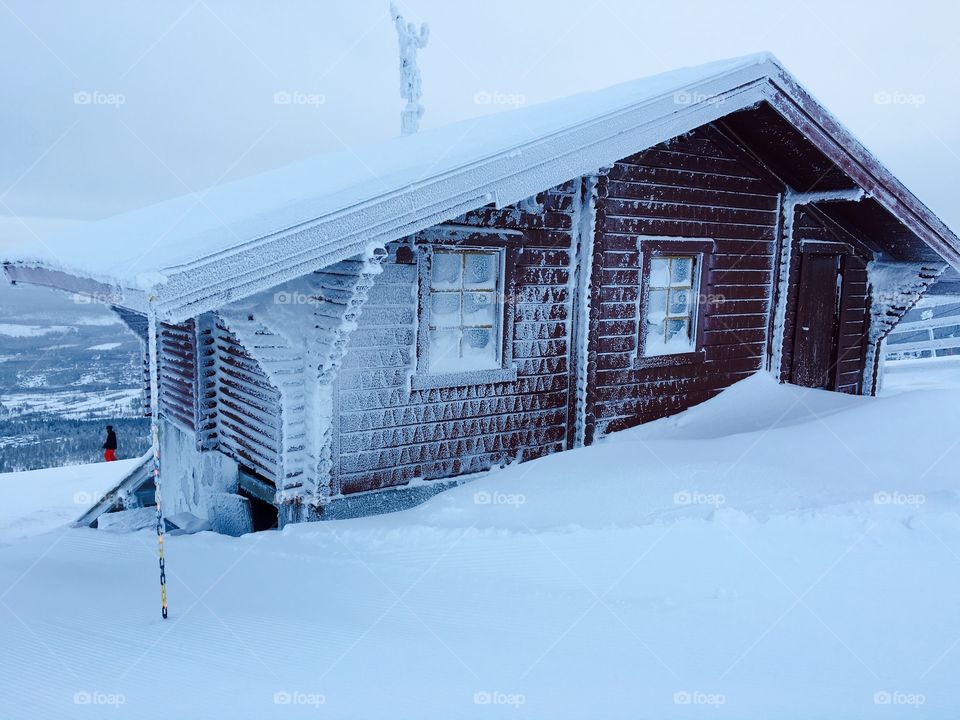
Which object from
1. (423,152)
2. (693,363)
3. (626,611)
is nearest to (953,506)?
(626,611)

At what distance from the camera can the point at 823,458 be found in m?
6.38

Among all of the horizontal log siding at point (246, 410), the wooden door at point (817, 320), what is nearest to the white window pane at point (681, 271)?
the wooden door at point (817, 320)

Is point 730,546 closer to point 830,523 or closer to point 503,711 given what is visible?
point 830,523

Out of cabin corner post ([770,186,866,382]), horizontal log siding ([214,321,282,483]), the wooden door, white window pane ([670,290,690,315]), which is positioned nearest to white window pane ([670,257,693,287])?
white window pane ([670,290,690,315])

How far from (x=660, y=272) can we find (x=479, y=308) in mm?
2535

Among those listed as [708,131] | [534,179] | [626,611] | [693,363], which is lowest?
[626,611]

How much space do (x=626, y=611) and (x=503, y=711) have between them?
48.3 inches

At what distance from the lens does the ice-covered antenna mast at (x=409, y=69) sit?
38.9ft

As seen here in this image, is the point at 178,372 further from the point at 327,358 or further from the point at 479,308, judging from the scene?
the point at 479,308

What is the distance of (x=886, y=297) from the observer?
10609 mm

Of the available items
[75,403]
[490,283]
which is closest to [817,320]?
[490,283]

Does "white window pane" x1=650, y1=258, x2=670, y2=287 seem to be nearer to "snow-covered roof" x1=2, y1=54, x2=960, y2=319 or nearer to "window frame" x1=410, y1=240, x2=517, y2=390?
"snow-covered roof" x1=2, y1=54, x2=960, y2=319

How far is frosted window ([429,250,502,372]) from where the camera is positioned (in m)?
6.70

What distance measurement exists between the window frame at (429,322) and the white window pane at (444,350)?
0.24 ft
